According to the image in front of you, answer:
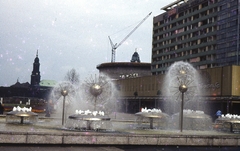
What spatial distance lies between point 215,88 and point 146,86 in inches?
837

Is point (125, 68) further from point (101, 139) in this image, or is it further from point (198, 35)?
point (101, 139)

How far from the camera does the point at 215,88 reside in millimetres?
49094

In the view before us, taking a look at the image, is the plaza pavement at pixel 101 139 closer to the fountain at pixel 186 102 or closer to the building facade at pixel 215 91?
the fountain at pixel 186 102

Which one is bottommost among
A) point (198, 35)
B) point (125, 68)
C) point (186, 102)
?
point (186, 102)

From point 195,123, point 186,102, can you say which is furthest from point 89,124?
point 186,102

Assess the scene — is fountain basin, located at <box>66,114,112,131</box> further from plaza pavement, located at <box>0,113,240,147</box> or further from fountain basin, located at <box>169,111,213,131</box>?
fountain basin, located at <box>169,111,213,131</box>

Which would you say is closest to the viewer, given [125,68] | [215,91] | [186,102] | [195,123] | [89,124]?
[89,124]

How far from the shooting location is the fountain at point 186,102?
2075 centimetres

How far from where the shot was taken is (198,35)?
8875 centimetres

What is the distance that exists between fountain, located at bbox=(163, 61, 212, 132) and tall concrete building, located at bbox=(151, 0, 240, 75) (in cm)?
2119

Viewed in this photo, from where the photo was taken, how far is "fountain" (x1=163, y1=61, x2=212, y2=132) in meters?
20.8

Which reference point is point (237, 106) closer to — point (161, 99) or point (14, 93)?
point (161, 99)

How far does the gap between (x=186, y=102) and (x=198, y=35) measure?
134ft

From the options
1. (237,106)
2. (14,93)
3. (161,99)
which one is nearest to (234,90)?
(237,106)
